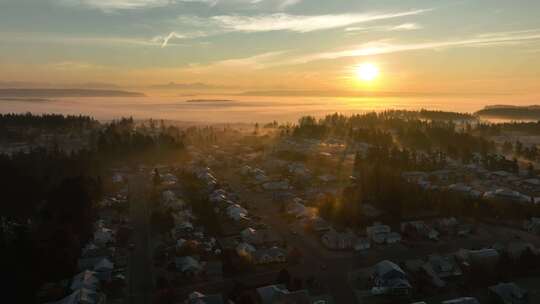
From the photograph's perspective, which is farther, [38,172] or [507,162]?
[507,162]

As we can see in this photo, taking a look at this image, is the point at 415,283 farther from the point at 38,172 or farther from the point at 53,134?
the point at 53,134

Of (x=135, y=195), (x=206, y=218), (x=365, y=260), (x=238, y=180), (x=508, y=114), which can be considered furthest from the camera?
(x=508, y=114)

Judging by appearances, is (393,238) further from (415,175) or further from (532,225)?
(415,175)

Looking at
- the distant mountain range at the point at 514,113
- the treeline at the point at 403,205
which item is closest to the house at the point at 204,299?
the treeline at the point at 403,205

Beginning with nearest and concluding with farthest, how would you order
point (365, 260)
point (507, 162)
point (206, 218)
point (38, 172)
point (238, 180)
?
point (365, 260), point (206, 218), point (38, 172), point (238, 180), point (507, 162)

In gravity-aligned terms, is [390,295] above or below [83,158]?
below

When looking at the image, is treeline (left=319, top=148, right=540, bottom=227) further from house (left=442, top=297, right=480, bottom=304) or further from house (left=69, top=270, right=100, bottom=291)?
house (left=69, top=270, right=100, bottom=291)

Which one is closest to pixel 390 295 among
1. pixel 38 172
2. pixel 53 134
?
pixel 38 172
